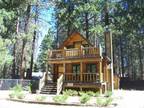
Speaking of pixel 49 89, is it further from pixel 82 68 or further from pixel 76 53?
pixel 76 53

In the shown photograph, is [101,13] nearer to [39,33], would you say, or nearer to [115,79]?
[39,33]

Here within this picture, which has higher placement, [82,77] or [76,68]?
[76,68]

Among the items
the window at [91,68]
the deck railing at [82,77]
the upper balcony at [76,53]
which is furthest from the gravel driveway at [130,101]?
the window at [91,68]

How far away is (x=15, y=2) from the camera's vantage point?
43.5 metres

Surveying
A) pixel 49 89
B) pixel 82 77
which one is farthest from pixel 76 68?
pixel 49 89

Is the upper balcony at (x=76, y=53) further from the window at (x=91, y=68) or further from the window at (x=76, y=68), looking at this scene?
the window at (x=76, y=68)

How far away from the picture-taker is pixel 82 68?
35.8 metres

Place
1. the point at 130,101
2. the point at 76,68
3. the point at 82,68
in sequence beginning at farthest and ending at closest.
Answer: the point at 76,68 < the point at 82,68 < the point at 130,101

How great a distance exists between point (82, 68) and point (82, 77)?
1173mm

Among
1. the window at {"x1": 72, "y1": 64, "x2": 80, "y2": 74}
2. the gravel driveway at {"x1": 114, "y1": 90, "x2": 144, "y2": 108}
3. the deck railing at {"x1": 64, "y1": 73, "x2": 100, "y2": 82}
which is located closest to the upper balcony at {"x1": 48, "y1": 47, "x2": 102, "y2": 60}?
the deck railing at {"x1": 64, "y1": 73, "x2": 100, "y2": 82}

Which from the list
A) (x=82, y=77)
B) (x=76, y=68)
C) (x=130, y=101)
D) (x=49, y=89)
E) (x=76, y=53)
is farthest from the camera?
(x=76, y=68)

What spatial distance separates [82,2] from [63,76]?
18.1 metres

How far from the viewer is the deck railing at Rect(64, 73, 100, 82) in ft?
112

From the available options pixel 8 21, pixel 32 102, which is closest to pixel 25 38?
pixel 8 21
